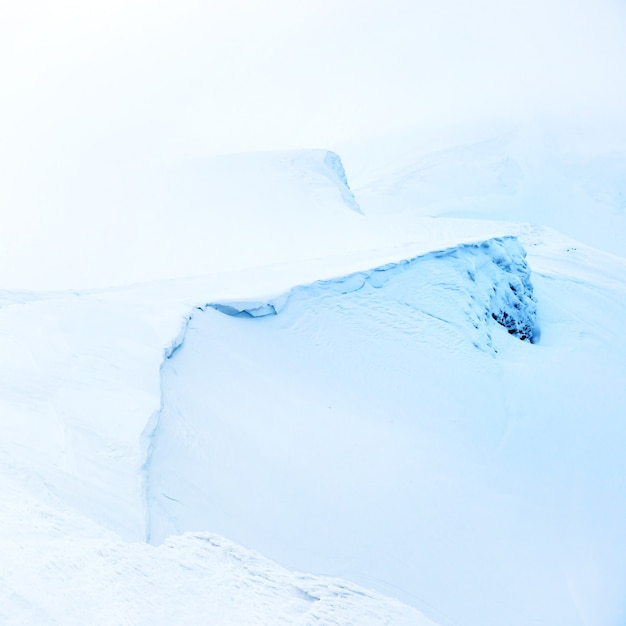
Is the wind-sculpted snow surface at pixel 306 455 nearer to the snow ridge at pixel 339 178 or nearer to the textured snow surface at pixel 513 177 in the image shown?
the snow ridge at pixel 339 178

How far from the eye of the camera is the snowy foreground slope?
1.56m

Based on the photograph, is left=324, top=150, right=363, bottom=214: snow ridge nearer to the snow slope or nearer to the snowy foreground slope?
the snowy foreground slope

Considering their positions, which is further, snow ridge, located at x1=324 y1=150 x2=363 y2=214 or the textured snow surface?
the textured snow surface

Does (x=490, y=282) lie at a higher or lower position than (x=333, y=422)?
higher

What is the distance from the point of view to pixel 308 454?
2.94 metres

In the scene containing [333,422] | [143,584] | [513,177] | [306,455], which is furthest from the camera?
[513,177]

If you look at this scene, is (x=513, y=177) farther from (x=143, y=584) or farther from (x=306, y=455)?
(x=143, y=584)

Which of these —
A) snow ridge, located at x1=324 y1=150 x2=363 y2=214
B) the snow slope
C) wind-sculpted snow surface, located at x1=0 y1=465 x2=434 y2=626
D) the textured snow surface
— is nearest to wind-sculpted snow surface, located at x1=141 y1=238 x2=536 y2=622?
the snow slope

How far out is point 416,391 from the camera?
13.2 ft

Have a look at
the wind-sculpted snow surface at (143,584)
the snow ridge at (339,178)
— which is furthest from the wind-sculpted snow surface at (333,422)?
the snow ridge at (339,178)

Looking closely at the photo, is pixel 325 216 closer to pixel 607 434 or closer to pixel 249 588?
pixel 607 434

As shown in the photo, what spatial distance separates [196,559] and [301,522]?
102 cm

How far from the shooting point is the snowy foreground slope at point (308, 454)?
1561 millimetres

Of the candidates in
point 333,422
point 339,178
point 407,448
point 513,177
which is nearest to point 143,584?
point 333,422
